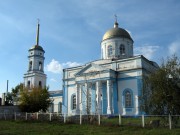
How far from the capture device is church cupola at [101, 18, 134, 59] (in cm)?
4316

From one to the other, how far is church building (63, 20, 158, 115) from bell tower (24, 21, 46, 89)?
531 inches

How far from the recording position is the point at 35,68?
5422cm

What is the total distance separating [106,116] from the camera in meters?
22.2

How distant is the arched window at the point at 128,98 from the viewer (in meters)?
36.4

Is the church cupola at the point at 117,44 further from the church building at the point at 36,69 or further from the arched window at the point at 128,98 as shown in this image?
the church building at the point at 36,69

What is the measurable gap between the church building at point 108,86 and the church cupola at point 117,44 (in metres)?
2.13

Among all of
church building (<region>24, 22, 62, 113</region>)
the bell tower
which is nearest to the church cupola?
church building (<region>24, 22, 62, 113</region>)

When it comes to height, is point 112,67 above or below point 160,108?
above

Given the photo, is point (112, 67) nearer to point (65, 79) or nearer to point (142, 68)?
point (142, 68)

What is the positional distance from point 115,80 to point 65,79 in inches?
361

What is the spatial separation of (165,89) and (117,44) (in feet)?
81.8

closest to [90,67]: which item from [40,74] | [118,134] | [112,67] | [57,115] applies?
[112,67]

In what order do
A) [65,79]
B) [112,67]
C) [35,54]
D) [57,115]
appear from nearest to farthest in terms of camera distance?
[57,115] → [112,67] → [65,79] → [35,54]

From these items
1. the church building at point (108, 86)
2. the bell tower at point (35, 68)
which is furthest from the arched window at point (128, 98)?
the bell tower at point (35, 68)
